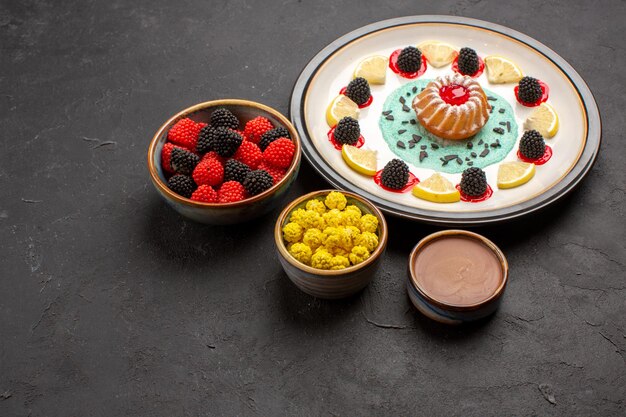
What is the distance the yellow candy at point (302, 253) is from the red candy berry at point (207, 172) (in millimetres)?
554

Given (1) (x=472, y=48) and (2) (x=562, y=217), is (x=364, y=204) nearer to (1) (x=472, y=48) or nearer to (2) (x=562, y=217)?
(2) (x=562, y=217)

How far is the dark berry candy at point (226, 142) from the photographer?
3.19 meters

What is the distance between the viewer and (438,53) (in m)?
3.93

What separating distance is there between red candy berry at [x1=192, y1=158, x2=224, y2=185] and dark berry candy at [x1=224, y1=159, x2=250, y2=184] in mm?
36

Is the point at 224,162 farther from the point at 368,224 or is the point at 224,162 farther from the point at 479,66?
the point at 479,66

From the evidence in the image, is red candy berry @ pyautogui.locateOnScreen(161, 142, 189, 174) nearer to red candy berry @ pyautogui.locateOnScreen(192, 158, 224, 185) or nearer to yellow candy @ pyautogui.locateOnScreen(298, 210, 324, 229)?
red candy berry @ pyautogui.locateOnScreen(192, 158, 224, 185)

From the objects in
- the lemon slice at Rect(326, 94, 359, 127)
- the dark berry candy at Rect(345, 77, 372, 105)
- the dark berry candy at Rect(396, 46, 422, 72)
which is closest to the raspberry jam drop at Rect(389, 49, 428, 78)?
the dark berry candy at Rect(396, 46, 422, 72)

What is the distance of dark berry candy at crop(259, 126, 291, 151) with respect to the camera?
328cm

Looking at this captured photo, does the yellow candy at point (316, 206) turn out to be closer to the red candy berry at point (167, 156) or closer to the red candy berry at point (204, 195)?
the red candy berry at point (204, 195)

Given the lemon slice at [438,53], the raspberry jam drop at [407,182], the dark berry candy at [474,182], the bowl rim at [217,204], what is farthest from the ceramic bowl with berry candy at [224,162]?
the lemon slice at [438,53]

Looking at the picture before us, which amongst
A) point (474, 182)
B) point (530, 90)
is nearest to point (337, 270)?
point (474, 182)

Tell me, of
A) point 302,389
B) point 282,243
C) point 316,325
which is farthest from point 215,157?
point 302,389

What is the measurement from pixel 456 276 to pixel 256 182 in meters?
0.97

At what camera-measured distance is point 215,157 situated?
3203 mm
